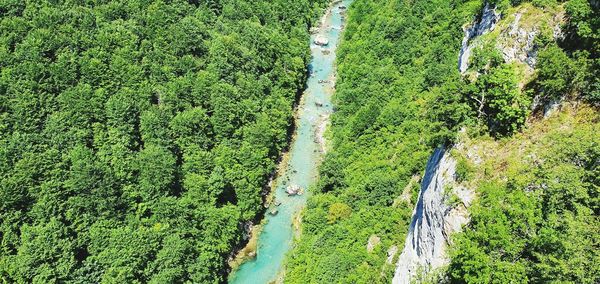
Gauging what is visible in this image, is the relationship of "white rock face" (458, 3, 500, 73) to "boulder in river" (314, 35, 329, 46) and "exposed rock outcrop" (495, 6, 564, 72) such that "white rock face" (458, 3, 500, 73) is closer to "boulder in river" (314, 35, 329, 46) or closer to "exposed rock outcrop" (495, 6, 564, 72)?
"exposed rock outcrop" (495, 6, 564, 72)

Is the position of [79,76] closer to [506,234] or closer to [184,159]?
[184,159]

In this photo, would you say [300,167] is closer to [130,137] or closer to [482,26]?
[130,137]

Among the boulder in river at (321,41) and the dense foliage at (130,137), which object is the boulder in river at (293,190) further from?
the boulder in river at (321,41)

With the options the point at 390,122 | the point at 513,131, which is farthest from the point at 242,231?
the point at 513,131

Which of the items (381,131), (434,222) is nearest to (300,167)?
(381,131)

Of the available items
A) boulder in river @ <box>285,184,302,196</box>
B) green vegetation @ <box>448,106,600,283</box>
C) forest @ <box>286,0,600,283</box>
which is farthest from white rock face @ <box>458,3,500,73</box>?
boulder in river @ <box>285,184,302,196</box>
